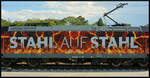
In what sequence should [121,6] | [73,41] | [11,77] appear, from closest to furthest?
[11,77]
[73,41]
[121,6]

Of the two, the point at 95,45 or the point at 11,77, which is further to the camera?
the point at 95,45

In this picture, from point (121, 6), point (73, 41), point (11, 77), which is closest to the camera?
point (11, 77)

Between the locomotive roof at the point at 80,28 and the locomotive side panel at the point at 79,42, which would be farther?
the locomotive roof at the point at 80,28

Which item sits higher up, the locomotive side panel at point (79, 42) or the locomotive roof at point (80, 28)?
the locomotive roof at point (80, 28)

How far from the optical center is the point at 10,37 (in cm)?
1683

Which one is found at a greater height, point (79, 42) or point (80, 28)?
point (80, 28)

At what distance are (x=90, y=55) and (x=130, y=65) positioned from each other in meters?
3.31

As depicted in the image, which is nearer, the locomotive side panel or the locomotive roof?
the locomotive side panel

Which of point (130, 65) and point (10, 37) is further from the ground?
point (10, 37)

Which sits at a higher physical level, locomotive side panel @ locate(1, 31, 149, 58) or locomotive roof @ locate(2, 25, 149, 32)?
locomotive roof @ locate(2, 25, 149, 32)

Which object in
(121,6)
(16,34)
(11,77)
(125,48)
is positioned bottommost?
(11,77)

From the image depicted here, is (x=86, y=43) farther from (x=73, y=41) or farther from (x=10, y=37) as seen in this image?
(x=10, y=37)

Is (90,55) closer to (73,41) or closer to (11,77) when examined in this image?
(73,41)

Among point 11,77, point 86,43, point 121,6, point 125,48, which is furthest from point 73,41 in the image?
point 121,6
